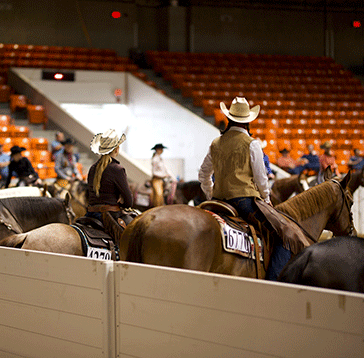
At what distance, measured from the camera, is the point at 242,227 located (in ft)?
12.9

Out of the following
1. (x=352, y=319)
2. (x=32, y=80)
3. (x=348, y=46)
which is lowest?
(x=352, y=319)

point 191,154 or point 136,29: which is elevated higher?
point 136,29

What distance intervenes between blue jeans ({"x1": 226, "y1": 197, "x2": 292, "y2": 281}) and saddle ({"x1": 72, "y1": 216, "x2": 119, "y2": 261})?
115 centimetres

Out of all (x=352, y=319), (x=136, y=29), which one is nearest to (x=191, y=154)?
(x=136, y=29)

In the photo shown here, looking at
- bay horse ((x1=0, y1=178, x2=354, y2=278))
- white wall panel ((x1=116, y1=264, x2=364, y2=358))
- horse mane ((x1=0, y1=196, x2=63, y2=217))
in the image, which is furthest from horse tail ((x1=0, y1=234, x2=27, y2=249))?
white wall panel ((x1=116, y1=264, x2=364, y2=358))

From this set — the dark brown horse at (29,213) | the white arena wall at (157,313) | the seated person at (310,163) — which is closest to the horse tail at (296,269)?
the white arena wall at (157,313)

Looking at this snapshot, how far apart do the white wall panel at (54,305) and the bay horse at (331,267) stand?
1.03m

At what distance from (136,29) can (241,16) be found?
14.5ft

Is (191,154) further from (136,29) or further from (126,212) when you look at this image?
(126,212)

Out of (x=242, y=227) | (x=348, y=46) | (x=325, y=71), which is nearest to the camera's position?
(x=242, y=227)

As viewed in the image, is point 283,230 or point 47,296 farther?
point 283,230

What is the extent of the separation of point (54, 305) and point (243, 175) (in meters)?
1.64

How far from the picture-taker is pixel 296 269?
302 centimetres

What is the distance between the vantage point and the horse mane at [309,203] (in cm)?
451
